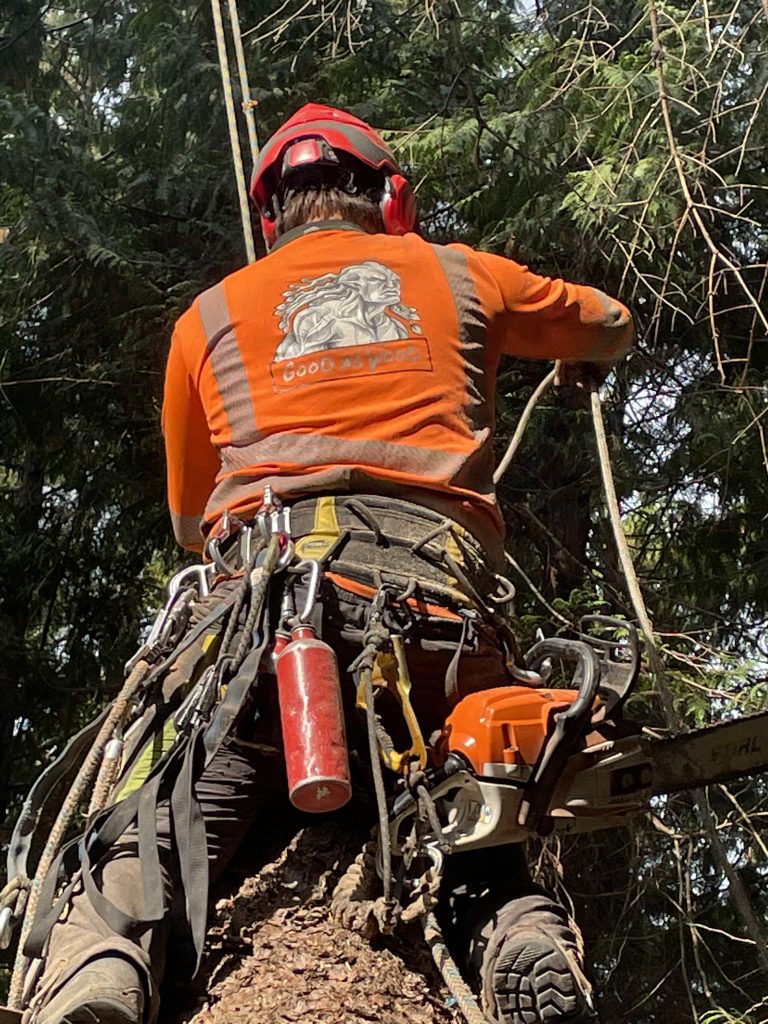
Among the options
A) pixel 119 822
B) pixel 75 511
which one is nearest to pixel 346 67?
pixel 75 511

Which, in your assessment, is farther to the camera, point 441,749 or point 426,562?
point 426,562

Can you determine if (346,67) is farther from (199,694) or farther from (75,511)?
(199,694)

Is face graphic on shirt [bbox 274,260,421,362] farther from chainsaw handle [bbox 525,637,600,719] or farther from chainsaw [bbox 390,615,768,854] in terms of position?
chainsaw [bbox 390,615,768,854]

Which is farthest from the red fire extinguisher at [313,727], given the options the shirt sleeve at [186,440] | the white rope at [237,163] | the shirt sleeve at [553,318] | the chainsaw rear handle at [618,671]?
the white rope at [237,163]

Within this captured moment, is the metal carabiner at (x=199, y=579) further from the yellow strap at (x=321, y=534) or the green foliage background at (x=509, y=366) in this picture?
the green foliage background at (x=509, y=366)

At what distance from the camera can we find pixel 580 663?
2564 millimetres

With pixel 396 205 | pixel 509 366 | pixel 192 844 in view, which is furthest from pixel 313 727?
pixel 509 366

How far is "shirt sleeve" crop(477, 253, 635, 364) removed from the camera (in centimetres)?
328

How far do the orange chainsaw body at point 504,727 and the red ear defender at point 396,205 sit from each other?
1420 millimetres

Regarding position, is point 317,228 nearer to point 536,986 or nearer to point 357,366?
point 357,366

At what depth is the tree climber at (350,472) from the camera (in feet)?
7.71

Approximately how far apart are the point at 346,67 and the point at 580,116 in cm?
119

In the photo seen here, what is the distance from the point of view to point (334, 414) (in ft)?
9.75

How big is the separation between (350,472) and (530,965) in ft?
3.54
